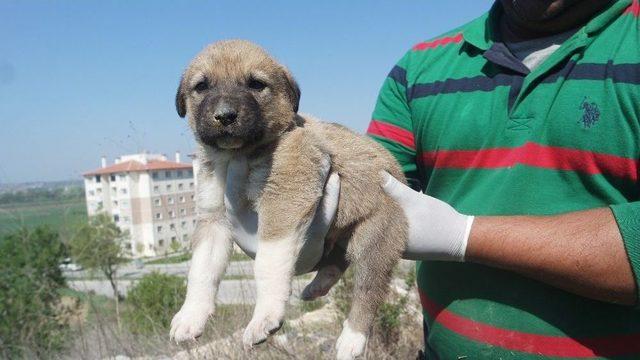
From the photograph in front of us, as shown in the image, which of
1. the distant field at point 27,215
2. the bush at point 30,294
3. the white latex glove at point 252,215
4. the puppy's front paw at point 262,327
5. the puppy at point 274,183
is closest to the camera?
the puppy's front paw at point 262,327

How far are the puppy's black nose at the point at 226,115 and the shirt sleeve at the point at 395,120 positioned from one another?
81cm

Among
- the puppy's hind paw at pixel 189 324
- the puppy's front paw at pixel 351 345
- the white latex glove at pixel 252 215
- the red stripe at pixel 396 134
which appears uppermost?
the red stripe at pixel 396 134

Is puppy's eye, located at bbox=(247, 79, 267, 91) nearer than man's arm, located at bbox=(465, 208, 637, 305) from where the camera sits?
No

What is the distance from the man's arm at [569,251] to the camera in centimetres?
183

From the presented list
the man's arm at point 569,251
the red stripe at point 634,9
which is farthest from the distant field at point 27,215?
the red stripe at point 634,9

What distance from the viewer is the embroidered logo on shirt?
184 centimetres

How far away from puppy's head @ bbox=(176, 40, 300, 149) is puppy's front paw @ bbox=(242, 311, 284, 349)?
2.60 ft

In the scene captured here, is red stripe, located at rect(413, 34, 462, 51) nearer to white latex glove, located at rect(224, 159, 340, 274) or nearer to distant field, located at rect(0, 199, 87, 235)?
white latex glove, located at rect(224, 159, 340, 274)

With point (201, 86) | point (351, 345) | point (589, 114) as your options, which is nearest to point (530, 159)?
point (589, 114)

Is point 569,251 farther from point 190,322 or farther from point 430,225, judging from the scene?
point 190,322

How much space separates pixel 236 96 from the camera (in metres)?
2.30

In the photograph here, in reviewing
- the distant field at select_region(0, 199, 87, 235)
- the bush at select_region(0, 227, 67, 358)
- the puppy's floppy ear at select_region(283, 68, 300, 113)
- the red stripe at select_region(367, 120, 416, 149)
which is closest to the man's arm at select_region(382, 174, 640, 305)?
the red stripe at select_region(367, 120, 416, 149)

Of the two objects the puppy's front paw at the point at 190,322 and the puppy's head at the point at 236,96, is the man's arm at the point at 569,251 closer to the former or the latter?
the puppy's head at the point at 236,96

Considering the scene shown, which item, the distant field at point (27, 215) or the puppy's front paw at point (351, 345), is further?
the distant field at point (27, 215)
